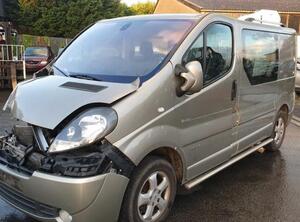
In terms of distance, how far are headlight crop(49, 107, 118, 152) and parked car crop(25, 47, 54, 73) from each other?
58.1 ft

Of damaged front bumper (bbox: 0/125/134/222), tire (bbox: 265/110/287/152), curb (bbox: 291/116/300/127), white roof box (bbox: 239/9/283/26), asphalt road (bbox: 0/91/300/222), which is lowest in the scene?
curb (bbox: 291/116/300/127)

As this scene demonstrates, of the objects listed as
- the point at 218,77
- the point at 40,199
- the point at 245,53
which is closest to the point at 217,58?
the point at 218,77

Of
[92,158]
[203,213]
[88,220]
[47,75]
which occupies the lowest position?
[203,213]

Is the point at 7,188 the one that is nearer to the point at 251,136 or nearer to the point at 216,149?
the point at 216,149

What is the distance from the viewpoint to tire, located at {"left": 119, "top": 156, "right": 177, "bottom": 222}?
367 cm

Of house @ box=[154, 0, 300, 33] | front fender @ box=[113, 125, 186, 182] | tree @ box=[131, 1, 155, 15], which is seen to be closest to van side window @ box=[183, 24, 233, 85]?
front fender @ box=[113, 125, 186, 182]

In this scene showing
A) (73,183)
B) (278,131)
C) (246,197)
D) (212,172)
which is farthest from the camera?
(278,131)

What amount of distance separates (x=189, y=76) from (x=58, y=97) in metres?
1.18

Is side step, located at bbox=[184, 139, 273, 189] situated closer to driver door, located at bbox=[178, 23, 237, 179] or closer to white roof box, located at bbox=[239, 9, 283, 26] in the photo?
driver door, located at bbox=[178, 23, 237, 179]

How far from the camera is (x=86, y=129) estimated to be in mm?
3461

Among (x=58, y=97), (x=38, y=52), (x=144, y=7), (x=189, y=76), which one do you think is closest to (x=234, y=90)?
(x=189, y=76)

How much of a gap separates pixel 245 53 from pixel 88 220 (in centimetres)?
292

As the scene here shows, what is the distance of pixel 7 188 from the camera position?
384 cm

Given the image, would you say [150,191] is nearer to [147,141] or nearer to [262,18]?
[147,141]
